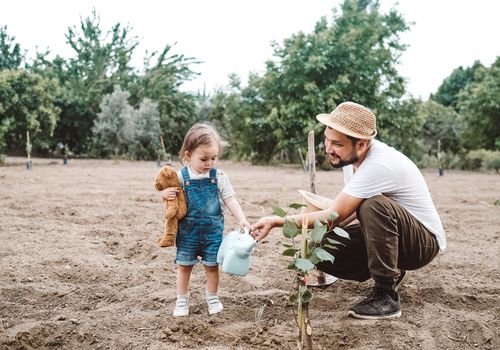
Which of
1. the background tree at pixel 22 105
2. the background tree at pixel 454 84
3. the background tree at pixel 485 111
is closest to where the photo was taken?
the background tree at pixel 22 105

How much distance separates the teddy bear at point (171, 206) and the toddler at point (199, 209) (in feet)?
0.12

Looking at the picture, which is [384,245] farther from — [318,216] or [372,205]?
[318,216]

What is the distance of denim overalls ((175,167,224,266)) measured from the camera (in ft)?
8.48

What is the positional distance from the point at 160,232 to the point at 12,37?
3480cm

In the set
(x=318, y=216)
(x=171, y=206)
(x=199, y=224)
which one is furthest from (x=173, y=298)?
(x=318, y=216)

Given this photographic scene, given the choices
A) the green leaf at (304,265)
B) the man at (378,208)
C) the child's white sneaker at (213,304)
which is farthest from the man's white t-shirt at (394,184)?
the child's white sneaker at (213,304)

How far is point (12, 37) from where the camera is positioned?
3369 cm

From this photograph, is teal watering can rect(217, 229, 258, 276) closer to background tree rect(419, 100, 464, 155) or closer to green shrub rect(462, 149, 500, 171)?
green shrub rect(462, 149, 500, 171)

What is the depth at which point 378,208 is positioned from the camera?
8.21ft

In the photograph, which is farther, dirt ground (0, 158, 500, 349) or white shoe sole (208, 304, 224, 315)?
white shoe sole (208, 304, 224, 315)

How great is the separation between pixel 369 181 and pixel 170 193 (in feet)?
3.54

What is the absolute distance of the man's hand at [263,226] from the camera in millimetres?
2439

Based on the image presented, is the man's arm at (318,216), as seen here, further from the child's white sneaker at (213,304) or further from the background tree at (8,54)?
the background tree at (8,54)

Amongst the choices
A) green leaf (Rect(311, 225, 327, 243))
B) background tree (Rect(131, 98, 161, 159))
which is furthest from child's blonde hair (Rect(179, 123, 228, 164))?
background tree (Rect(131, 98, 161, 159))
